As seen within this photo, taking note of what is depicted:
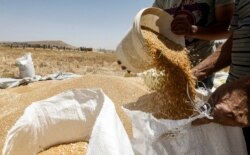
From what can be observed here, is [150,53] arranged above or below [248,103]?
above

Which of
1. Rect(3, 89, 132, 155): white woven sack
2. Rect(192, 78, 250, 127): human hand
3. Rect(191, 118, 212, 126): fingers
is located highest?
Rect(192, 78, 250, 127): human hand

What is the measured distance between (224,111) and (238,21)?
1.94 ft

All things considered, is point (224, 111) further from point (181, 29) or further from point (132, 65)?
point (181, 29)

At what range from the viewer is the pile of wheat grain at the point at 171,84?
4.93 feet

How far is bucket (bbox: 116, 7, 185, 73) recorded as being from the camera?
5.68 feet

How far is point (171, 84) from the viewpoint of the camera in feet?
5.17

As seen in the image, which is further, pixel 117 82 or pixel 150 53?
pixel 117 82

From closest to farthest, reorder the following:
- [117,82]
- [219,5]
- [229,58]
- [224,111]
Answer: [224,111] < [229,58] < [219,5] < [117,82]

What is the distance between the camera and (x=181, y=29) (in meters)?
2.00

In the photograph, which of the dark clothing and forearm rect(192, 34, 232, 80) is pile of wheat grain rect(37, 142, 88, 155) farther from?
the dark clothing

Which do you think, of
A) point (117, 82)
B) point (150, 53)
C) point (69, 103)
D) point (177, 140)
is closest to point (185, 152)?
point (177, 140)

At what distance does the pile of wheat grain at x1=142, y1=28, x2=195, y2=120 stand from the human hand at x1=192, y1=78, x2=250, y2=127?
26cm

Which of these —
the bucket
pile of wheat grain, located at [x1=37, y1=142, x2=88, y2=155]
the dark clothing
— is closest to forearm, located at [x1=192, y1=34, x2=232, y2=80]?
the bucket

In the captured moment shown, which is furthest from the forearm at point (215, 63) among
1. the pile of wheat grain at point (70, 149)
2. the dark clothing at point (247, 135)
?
the pile of wheat grain at point (70, 149)
